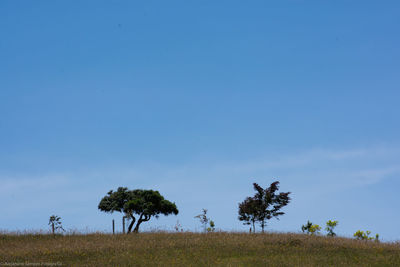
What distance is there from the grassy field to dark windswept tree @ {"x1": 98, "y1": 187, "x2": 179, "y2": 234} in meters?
11.1

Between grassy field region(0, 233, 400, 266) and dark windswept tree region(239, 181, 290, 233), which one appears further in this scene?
dark windswept tree region(239, 181, 290, 233)

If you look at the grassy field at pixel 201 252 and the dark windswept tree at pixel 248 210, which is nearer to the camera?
the grassy field at pixel 201 252

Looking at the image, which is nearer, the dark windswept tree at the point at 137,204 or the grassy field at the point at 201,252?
the grassy field at the point at 201,252

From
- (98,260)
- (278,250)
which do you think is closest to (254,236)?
(278,250)

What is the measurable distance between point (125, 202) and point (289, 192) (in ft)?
58.0

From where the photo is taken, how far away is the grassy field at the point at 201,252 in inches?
873

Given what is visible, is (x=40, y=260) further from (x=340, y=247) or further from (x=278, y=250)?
(x=340, y=247)

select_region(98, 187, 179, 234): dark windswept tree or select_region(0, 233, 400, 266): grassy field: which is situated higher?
select_region(98, 187, 179, 234): dark windswept tree

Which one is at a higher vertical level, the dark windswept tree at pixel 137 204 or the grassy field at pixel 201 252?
Answer: the dark windswept tree at pixel 137 204

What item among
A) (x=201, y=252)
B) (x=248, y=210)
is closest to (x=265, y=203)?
(x=248, y=210)

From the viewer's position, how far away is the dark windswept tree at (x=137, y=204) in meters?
41.3

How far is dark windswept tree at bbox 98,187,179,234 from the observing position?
41.3m

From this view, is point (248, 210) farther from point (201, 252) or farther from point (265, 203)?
point (201, 252)

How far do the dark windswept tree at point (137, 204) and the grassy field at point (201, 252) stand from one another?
1108cm
